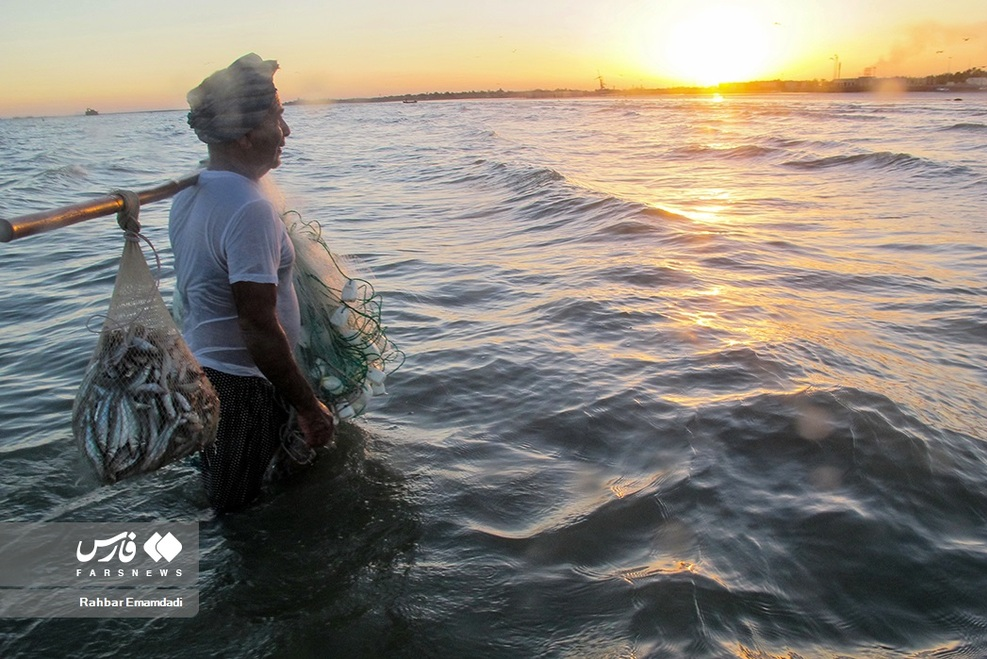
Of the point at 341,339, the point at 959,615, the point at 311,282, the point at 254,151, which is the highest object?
the point at 254,151

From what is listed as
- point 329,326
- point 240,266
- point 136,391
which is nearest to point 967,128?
point 329,326

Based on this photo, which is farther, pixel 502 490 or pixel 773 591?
pixel 502 490

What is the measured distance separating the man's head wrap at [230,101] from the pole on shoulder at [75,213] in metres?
0.20

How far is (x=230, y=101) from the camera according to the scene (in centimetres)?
290

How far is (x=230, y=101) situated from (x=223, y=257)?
24.0 inches

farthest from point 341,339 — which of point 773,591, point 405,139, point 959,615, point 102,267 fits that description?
point 405,139

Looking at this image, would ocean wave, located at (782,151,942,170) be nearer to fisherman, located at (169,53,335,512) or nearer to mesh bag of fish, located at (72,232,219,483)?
fisherman, located at (169,53,335,512)

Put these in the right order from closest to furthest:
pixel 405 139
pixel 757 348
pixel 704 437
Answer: pixel 704 437
pixel 757 348
pixel 405 139

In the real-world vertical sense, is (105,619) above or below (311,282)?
below

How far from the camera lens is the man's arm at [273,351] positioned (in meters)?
2.84

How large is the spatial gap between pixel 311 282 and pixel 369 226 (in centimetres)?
882

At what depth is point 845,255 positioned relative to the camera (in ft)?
29.5

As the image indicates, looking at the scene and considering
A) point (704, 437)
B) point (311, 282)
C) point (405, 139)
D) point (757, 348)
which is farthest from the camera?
point (405, 139)

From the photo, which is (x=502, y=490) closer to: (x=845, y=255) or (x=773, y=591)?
(x=773, y=591)
